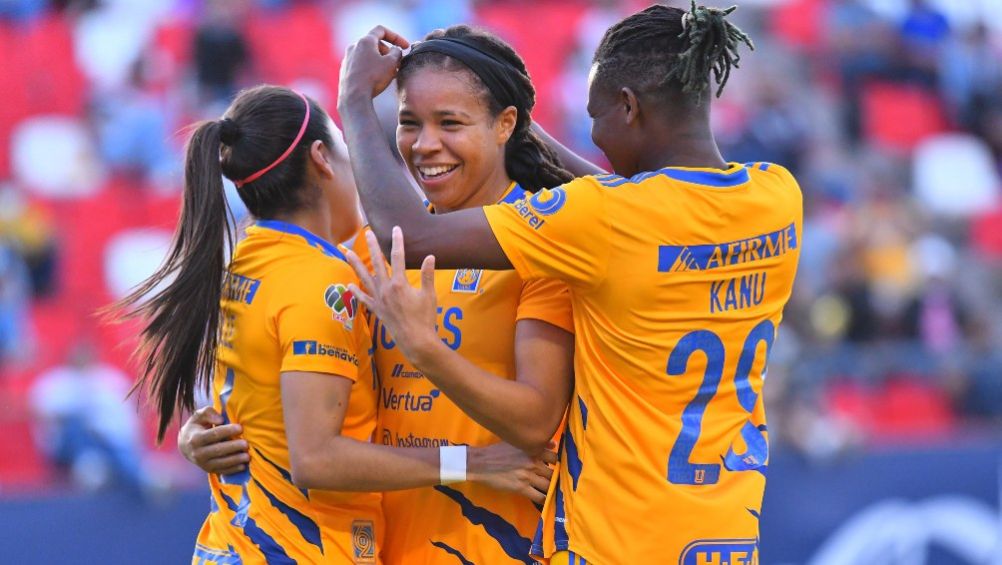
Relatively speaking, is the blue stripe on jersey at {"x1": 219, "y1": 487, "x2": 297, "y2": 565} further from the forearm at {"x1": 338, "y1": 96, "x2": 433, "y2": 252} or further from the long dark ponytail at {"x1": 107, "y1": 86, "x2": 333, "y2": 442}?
the forearm at {"x1": 338, "y1": 96, "x2": 433, "y2": 252}

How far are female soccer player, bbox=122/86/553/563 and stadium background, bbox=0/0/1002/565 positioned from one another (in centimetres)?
334

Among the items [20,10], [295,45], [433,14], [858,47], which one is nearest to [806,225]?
[858,47]

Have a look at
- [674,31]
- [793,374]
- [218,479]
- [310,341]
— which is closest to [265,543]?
[218,479]

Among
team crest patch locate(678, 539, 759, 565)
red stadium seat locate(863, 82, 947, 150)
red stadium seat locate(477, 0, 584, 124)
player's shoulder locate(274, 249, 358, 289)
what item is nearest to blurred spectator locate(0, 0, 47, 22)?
red stadium seat locate(477, 0, 584, 124)

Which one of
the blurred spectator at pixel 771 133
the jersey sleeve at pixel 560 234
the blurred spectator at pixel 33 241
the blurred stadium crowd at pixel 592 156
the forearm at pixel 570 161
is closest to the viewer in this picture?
the jersey sleeve at pixel 560 234

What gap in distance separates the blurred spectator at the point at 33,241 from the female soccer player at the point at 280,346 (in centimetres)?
592

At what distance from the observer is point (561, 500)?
3758mm

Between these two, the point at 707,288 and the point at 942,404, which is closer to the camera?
the point at 707,288

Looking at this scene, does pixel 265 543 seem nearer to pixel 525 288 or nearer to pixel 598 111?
pixel 525 288

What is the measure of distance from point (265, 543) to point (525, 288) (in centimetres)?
105

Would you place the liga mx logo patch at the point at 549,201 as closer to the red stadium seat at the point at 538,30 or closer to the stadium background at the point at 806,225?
the stadium background at the point at 806,225

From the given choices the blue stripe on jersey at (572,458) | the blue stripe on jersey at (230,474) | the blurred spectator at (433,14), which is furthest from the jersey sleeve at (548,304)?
the blurred spectator at (433,14)

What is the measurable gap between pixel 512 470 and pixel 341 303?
670 millimetres

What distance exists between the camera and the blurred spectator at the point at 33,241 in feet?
32.0
